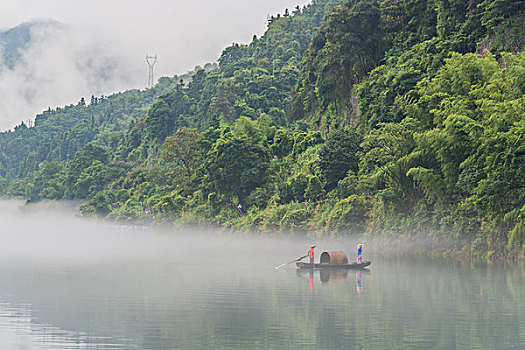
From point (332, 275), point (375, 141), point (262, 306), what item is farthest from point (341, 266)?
point (375, 141)

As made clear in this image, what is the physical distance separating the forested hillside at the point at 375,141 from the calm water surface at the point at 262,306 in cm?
415

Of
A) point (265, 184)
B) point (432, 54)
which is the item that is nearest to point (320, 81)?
point (265, 184)

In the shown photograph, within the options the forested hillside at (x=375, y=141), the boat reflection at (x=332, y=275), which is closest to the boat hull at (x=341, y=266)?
the boat reflection at (x=332, y=275)

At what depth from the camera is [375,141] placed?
45.0 metres

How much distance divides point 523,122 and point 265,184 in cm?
3921

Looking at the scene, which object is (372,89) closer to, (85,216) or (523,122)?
(523,122)

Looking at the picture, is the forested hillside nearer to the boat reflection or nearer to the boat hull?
the boat hull

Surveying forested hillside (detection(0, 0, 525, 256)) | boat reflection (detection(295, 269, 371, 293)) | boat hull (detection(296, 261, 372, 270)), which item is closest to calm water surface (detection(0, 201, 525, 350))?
boat reflection (detection(295, 269, 371, 293))

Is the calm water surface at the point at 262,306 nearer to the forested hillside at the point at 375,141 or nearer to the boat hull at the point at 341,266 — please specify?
the boat hull at the point at 341,266

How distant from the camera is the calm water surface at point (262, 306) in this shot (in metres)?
16.1

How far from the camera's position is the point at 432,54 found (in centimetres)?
5325

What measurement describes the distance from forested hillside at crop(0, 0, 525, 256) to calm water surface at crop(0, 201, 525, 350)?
415cm

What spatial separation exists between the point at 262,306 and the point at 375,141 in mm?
25071

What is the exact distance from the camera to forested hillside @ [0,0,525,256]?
→ 3581 centimetres
